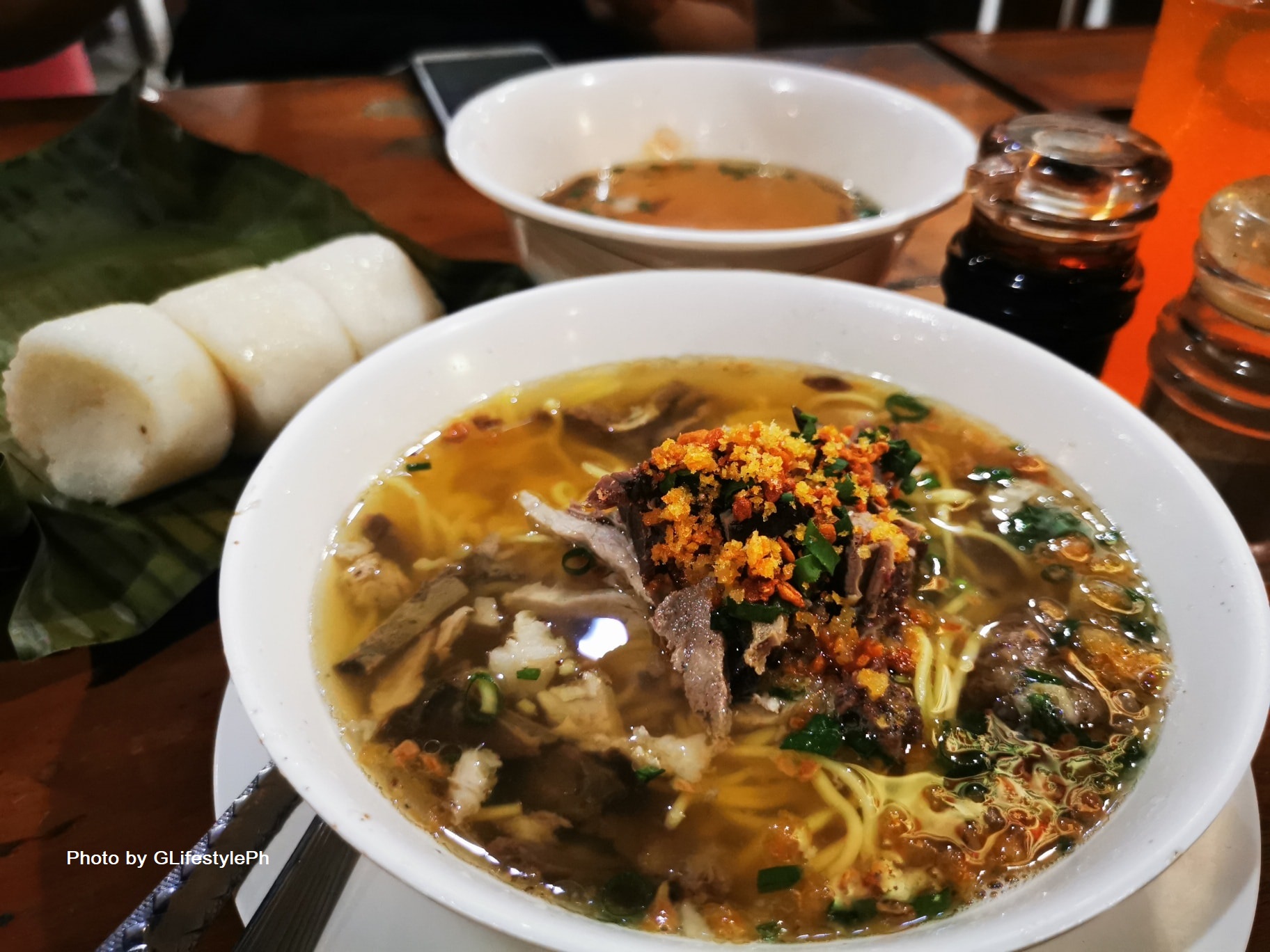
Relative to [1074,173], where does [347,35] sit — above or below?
below

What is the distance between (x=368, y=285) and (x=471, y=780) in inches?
59.8

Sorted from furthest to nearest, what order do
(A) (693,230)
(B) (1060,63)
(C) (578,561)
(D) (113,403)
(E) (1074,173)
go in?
(B) (1060,63) < (A) (693,230) < (D) (113,403) < (E) (1074,173) < (C) (578,561)

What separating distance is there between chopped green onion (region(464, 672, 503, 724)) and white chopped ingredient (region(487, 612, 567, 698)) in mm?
16

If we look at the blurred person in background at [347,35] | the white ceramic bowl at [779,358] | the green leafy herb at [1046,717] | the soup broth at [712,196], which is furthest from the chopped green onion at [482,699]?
the blurred person in background at [347,35]

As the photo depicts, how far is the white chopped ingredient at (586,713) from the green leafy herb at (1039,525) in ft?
2.92

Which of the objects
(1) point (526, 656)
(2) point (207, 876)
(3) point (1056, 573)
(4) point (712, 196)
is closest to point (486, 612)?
(1) point (526, 656)

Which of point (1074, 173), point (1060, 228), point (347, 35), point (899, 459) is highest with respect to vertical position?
point (1074, 173)

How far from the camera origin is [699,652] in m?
1.39

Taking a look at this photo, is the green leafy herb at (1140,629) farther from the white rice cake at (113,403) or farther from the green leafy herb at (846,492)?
the white rice cake at (113,403)

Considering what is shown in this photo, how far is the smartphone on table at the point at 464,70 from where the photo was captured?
3553 millimetres

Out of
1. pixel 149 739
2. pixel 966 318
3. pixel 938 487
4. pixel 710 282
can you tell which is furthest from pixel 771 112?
pixel 149 739

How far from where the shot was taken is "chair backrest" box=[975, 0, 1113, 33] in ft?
20.8

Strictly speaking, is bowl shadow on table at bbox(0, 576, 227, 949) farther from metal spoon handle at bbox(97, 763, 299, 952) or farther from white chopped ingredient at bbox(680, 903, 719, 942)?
white chopped ingredient at bbox(680, 903, 719, 942)

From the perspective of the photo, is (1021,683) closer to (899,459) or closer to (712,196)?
(899,459)
